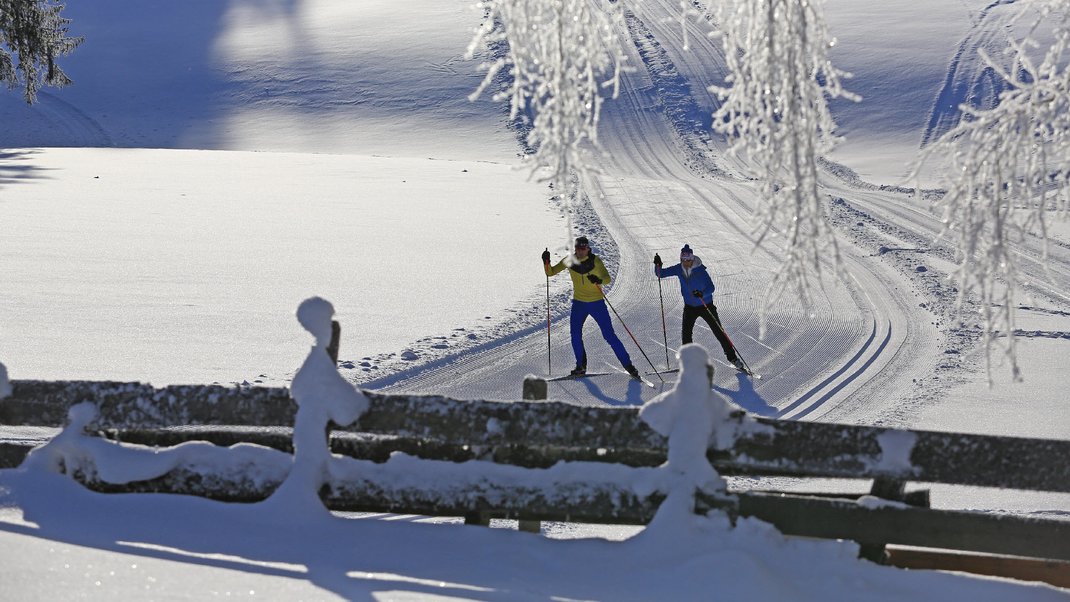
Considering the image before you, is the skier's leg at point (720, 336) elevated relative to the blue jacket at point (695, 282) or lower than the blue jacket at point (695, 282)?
lower

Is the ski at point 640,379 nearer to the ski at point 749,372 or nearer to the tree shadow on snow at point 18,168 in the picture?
the ski at point 749,372

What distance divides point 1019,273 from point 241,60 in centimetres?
5338

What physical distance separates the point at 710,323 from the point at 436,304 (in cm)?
477

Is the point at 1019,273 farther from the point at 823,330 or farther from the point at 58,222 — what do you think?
the point at 58,222

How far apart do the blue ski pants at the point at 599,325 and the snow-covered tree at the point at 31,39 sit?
7.51 meters

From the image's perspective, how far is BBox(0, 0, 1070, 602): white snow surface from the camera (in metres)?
5.20

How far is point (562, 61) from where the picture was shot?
3912mm

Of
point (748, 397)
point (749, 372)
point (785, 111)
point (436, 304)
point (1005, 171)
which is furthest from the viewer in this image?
point (436, 304)

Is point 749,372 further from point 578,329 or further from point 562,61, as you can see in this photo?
point 562,61

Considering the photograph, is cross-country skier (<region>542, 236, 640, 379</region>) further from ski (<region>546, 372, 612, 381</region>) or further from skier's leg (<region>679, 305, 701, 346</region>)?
skier's leg (<region>679, 305, 701, 346</region>)

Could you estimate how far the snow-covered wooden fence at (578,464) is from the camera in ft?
17.4

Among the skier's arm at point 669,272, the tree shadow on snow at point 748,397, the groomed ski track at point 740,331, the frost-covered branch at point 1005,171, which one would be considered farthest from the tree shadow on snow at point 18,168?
the frost-covered branch at point 1005,171

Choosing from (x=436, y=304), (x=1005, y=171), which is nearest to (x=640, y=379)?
(x=436, y=304)

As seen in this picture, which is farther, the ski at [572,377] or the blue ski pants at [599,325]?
the ski at [572,377]
